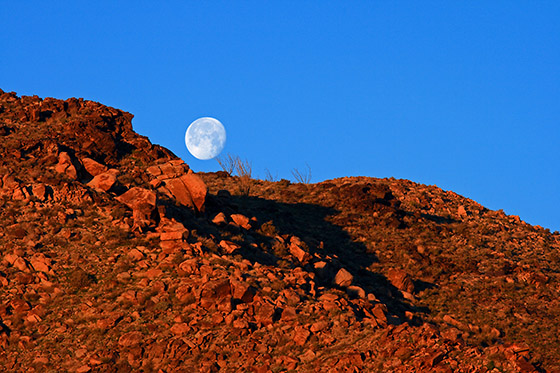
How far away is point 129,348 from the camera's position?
22125 millimetres

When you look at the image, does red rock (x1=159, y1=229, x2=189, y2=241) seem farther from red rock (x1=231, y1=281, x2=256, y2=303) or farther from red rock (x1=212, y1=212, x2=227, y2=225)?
red rock (x1=212, y1=212, x2=227, y2=225)

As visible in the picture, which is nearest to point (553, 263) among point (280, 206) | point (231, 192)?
point (280, 206)

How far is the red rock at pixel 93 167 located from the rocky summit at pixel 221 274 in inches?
3.0

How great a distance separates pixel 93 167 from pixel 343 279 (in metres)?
13.6

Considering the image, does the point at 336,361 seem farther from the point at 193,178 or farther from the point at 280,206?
the point at 280,206

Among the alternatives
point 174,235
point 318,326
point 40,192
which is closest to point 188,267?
point 174,235

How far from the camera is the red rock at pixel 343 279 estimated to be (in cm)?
2911

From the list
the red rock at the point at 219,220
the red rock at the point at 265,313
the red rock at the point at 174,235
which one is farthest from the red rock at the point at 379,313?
the red rock at the point at 219,220

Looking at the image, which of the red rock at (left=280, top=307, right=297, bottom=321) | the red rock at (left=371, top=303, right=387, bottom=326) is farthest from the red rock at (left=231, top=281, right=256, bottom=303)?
the red rock at (left=371, top=303, right=387, bottom=326)

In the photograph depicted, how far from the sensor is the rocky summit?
859 inches

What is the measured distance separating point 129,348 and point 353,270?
47.4ft

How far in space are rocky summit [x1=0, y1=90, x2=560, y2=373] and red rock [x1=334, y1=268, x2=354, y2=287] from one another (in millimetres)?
58

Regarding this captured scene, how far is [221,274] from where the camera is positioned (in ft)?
82.7

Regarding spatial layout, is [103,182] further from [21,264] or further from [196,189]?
[21,264]
